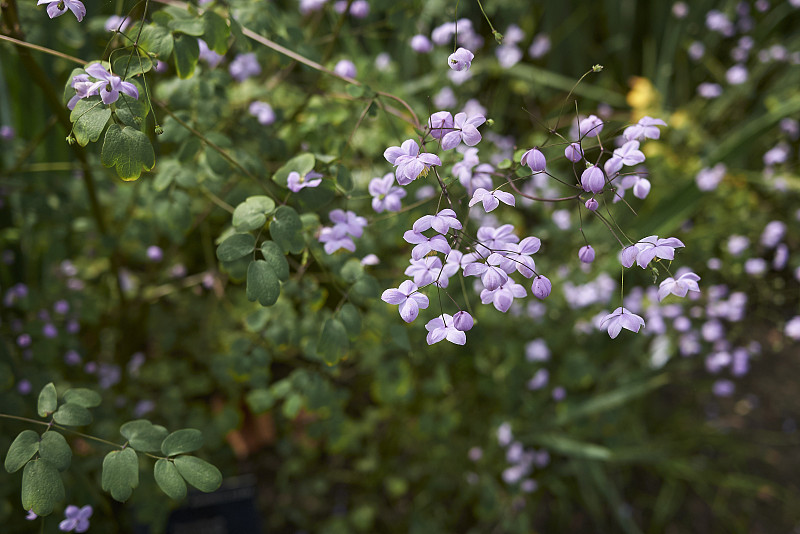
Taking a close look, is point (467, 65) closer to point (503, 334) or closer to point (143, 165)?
point (143, 165)

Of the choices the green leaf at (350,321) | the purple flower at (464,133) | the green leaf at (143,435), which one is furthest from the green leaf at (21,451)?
the purple flower at (464,133)

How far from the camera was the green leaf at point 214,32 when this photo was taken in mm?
872

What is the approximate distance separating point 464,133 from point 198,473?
688 mm

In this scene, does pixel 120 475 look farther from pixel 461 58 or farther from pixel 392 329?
pixel 461 58

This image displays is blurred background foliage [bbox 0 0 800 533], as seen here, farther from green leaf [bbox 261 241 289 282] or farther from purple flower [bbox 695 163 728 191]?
green leaf [bbox 261 241 289 282]

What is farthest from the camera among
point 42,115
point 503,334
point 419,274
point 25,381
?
point 503,334

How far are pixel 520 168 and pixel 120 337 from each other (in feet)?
4.83

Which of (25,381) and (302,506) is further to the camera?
(302,506)

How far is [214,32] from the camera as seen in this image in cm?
88

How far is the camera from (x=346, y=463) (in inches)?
85.5

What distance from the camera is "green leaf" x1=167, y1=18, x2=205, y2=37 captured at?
2.84 feet

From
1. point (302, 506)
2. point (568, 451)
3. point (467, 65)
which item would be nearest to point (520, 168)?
point (467, 65)

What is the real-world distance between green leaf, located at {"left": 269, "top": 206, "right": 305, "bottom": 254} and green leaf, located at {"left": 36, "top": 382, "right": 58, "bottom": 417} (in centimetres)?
46

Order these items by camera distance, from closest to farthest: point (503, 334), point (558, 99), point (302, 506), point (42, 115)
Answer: point (42, 115) < point (503, 334) < point (302, 506) < point (558, 99)
